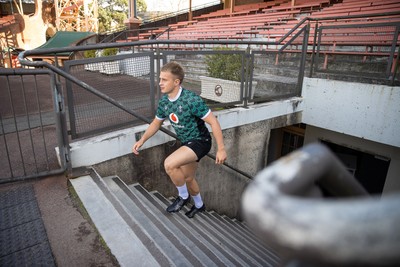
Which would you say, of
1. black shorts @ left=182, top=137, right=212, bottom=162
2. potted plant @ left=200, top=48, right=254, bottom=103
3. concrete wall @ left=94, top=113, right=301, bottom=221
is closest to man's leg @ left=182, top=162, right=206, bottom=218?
black shorts @ left=182, top=137, right=212, bottom=162

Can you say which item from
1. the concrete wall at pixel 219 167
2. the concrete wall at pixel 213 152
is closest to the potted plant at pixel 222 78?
the concrete wall at pixel 213 152

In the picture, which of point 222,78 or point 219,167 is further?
point 219,167

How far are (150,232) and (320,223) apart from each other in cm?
265

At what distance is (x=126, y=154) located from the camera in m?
3.84

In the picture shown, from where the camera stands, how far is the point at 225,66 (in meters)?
5.12

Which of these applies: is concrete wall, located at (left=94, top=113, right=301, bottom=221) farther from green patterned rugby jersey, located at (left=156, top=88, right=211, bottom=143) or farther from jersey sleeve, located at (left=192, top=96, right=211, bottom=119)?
jersey sleeve, located at (left=192, top=96, right=211, bottom=119)

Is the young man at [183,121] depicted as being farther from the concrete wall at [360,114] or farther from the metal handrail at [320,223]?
the concrete wall at [360,114]

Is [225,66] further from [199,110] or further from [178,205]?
[178,205]

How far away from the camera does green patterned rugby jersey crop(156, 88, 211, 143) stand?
9.66 feet

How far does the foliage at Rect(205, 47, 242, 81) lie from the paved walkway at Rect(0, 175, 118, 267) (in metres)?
3.33

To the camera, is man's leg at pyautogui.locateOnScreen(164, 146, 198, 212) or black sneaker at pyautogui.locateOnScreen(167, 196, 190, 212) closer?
man's leg at pyautogui.locateOnScreen(164, 146, 198, 212)

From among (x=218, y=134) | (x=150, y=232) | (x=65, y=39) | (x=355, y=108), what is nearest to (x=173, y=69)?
(x=218, y=134)

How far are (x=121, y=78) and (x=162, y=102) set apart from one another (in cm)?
98

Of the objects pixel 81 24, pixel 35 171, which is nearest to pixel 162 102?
pixel 35 171
